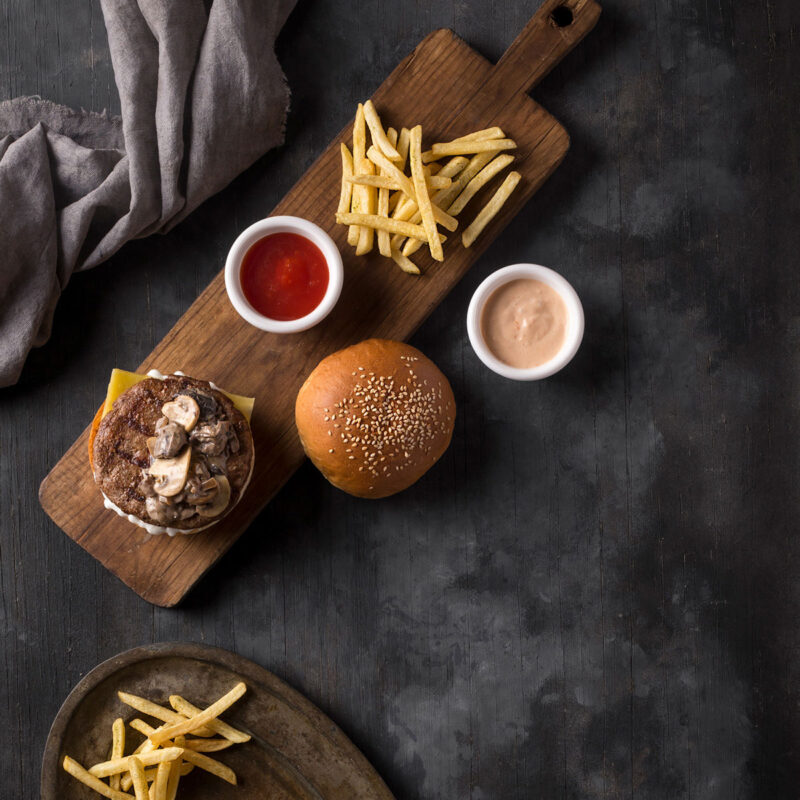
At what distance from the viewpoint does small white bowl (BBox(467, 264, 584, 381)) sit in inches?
110

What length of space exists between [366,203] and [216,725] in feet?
6.87

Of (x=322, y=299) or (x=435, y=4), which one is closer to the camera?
(x=322, y=299)

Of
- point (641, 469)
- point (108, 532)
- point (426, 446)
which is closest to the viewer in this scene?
point (426, 446)

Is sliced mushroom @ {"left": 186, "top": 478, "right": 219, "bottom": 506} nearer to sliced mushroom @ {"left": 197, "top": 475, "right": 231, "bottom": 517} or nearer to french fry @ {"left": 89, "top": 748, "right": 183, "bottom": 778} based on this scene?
sliced mushroom @ {"left": 197, "top": 475, "right": 231, "bottom": 517}

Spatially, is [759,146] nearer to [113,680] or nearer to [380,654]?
[380,654]

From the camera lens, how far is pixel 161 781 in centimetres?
275

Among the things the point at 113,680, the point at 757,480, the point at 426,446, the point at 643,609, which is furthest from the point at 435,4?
the point at 113,680

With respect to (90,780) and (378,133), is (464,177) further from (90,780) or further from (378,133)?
(90,780)

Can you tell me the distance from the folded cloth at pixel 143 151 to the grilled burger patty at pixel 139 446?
23.3 inches

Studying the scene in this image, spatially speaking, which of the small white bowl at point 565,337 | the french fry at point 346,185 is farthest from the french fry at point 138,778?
the french fry at point 346,185

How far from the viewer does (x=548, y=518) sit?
3.11 metres

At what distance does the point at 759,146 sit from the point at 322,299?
197 cm

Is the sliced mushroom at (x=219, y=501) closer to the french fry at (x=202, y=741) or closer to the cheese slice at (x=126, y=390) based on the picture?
the cheese slice at (x=126, y=390)

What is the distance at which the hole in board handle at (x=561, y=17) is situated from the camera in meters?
2.96
